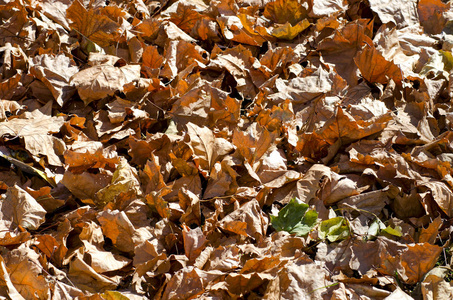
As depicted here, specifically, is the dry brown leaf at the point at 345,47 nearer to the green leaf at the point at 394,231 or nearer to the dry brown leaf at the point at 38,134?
the green leaf at the point at 394,231

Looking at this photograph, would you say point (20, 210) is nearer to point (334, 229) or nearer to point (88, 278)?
point (88, 278)

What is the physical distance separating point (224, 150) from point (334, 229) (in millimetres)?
617

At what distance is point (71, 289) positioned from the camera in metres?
1.79

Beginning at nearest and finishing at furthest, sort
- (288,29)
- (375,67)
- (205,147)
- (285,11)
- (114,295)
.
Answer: (114,295) → (205,147) → (375,67) → (288,29) → (285,11)

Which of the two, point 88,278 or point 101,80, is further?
point 101,80

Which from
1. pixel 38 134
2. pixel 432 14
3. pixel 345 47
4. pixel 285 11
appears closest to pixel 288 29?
pixel 285 11

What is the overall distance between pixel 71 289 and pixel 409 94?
1975 millimetres

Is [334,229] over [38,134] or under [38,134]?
under

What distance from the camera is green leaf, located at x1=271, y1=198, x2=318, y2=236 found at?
2.03 metres

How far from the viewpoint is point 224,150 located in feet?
7.42

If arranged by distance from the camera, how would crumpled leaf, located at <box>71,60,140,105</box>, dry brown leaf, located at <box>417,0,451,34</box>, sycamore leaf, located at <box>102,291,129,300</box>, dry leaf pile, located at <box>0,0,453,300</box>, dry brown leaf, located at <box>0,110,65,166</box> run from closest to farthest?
sycamore leaf, located at <box>102,291,129,300</box> → dry leaf pile, located at <box>0,0,453,300</box> → dry brown leaf, located at <box>0,110,65,166</box> → crumpled leaf, located at <box>71,60,140,105</box> → dry brown leaf, located at <box>417,0,451,34</box>

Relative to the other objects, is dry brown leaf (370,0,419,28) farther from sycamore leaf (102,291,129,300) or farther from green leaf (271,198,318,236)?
sycamore leaf (102,291,129,300)

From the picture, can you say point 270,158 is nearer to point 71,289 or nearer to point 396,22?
point 71,289

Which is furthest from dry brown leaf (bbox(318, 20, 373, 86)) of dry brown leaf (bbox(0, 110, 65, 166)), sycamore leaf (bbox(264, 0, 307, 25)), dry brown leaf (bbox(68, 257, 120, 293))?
dry brown leaf (bbox(68, 257, 120, 293))
